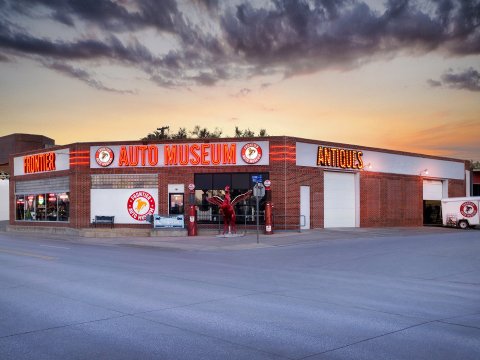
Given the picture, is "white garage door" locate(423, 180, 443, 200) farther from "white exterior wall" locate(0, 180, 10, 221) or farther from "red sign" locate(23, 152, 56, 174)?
"white exterior wall" locate(0, 180, 10, 221)

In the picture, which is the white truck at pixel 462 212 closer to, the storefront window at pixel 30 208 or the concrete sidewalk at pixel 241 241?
the concrete sidewalk at pixel 241 241

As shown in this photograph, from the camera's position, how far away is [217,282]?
13305 millimetres

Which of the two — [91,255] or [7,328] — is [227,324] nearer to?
[7,328]

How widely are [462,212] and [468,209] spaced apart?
0.56 meters

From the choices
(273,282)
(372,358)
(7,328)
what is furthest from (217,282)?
(372,358)

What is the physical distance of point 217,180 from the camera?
35.5 metres

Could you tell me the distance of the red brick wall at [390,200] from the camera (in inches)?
1606

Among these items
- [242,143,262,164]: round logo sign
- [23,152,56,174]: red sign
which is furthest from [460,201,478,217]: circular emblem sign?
[23,152,56,174]: red sign

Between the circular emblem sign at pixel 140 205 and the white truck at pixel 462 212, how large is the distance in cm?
2287

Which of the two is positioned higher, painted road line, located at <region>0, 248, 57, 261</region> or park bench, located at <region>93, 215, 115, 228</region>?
park bench, located at <region>93, 215, 115, 228</region>

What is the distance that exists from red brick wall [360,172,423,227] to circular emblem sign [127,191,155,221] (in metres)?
15.2

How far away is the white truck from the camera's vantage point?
135 ft

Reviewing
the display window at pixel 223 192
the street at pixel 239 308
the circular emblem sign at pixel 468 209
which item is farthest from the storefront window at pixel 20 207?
the circular emblem sign at pixel 468 209

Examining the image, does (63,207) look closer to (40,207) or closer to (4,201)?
(40,207)
